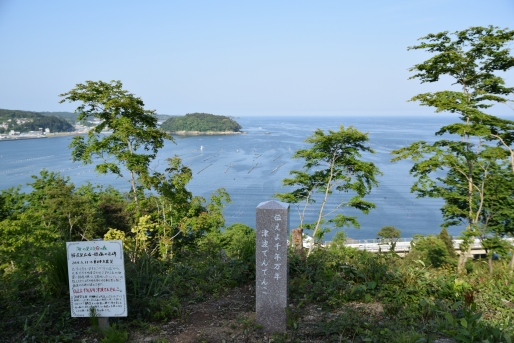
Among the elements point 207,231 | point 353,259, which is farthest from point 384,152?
point 353,259

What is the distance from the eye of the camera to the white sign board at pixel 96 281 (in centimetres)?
329

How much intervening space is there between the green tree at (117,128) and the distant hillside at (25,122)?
89291 mm

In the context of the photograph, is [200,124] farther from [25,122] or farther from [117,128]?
[117,128]

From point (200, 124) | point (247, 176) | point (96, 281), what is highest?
point (200, 124)

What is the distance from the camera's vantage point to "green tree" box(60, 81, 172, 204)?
11.7 meters

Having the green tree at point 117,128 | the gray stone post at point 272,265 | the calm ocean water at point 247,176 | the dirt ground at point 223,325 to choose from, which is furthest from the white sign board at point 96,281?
the calm ocean water at point 247,176

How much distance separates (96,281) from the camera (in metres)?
3.32

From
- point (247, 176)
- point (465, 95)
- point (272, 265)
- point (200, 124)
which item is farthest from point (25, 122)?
point (272, 265)

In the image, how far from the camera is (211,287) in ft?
13.7

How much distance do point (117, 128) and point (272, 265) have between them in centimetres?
973

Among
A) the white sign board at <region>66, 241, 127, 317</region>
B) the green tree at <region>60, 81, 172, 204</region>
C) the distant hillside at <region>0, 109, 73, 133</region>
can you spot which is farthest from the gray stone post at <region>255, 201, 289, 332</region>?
the distant hillside at <region>0, 109, 73, 133</region>

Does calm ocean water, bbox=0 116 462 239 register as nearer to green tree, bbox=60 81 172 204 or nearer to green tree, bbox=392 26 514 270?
green tree, bbox=60 81 172 204

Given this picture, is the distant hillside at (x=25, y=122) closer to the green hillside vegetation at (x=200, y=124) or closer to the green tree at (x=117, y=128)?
the green hillside vegetation at (x=200, y=124)

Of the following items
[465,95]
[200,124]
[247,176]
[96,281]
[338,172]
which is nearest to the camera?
[96,281]
